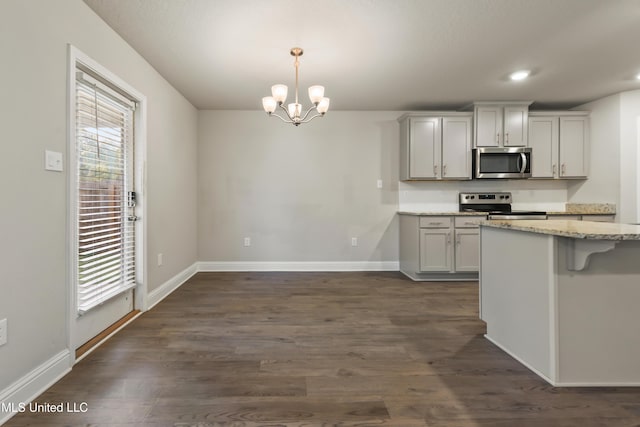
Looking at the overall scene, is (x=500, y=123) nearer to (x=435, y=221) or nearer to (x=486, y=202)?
(x=486, y=202)

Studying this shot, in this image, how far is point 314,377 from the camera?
176 cm

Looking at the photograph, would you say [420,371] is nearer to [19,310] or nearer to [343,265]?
[19,310]

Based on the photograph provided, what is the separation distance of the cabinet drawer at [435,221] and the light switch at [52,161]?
11.7ft

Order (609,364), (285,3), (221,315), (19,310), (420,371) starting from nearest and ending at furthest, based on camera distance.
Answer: (19,310) → (609,364) → (420,371) → (285,3) → (221,315)

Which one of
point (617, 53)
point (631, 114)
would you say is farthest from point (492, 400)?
point (631, 114)

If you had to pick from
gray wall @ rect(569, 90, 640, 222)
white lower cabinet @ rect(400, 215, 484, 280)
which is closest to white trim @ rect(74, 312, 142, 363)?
white lower cabinet @ rect(400, 215, 484, 280)

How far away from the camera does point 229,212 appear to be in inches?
175

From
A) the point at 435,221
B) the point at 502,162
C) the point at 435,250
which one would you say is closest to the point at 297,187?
the point at 435,221

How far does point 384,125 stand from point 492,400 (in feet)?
12.2

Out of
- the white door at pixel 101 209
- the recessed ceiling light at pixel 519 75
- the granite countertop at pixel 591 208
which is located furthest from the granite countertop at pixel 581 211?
the white door at pixel 101 209

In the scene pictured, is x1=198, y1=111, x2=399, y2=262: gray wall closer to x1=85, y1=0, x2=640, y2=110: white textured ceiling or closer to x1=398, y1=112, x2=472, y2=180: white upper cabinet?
x1=398, y1=112, x2=472, y2=180: white upper cabinet

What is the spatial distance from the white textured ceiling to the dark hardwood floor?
237 centimetres

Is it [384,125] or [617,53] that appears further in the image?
[384,125]

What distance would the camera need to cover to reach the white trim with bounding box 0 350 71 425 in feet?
4.68
